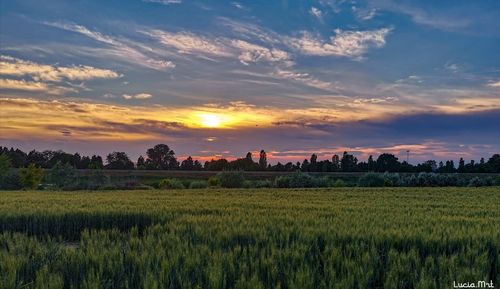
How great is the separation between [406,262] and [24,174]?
5844 cm

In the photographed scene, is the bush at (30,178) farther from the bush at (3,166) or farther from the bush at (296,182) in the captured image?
the bush at (296,182)

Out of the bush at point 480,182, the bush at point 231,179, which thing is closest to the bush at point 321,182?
the bush at point 231,179

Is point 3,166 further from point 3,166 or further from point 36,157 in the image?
point 36,157

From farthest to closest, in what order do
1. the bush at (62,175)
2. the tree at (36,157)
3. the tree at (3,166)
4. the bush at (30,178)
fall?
the tree at (36,157)
the tree at (3,166)
the bush at (62,175)
the bush at (30,178)

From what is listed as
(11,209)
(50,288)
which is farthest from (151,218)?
(50,288)

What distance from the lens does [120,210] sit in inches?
656

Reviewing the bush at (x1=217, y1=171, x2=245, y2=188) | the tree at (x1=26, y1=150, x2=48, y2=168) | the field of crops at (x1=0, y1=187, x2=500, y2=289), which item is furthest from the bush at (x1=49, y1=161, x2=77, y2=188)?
the tree at (x1=26, y1=150, x2=48, y2=168)

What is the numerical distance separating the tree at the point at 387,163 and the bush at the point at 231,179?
60.1 m

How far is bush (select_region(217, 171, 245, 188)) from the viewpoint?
53.6 metres

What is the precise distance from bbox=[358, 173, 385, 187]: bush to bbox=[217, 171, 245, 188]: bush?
14.1 m

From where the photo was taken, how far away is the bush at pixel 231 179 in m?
53.6

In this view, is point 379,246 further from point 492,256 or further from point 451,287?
point 451,287

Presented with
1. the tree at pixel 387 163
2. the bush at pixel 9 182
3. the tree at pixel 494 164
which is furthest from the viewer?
the tree at pixel 387 163

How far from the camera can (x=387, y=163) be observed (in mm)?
107812
